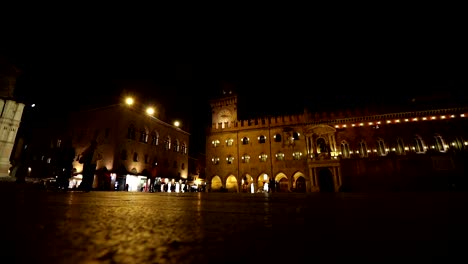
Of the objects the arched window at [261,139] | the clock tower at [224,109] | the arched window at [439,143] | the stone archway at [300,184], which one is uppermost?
the clock tower at [224,109]

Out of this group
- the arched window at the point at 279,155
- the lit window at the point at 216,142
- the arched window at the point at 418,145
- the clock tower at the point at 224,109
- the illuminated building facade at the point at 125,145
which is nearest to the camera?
the illuminated building facade at the point at 125,145

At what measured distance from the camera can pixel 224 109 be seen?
3475 cm

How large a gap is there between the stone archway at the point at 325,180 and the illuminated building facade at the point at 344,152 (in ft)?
0.36

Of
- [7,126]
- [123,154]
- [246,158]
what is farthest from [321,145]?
[7,126]

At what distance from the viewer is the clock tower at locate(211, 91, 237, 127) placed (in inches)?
1339

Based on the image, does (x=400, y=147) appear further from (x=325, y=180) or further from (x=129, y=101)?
(x=129, y=101)

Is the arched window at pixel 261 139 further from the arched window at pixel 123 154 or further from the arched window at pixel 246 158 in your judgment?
the arched window at pixel 123 154

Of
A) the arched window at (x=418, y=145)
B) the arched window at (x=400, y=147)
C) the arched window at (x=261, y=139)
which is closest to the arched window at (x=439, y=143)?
the arched window at (x=418, y=145)

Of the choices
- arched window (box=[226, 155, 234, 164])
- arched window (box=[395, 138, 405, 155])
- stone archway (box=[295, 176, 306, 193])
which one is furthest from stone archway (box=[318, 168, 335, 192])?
arched window (box=[226, 155, 234, 164])

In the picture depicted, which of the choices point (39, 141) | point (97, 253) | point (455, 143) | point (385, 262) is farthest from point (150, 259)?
point (39, 141)

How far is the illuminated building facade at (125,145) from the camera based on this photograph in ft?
72.4

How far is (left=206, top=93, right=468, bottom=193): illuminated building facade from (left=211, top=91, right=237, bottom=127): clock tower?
1752 mm

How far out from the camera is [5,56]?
923 inches

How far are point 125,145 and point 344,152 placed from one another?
81.1 feet
